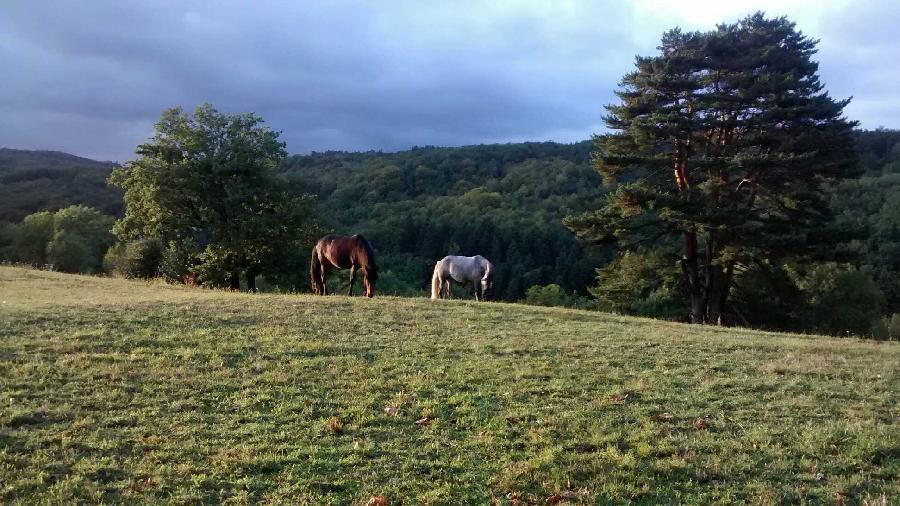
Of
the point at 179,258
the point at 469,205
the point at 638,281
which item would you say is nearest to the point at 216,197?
the point at 179,258

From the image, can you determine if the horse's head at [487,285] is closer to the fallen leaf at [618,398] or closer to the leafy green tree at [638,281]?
the leafy green tree at [638,281]

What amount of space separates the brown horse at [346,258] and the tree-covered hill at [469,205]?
1114 cm

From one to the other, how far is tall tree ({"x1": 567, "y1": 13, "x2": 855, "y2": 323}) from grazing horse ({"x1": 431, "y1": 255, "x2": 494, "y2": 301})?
6.72 m

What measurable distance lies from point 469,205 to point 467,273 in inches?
2963

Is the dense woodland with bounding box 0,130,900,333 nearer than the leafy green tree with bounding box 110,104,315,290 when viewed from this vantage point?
No

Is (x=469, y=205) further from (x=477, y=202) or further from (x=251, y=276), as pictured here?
(x=251, y=276)

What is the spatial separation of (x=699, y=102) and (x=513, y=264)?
47.2 m

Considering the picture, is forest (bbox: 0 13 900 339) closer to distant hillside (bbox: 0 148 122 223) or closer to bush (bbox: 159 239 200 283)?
bush (bbox: 159 239 200 283)

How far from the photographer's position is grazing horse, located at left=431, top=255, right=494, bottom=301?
65.5ft

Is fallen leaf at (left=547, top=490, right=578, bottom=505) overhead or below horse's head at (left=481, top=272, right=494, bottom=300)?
below

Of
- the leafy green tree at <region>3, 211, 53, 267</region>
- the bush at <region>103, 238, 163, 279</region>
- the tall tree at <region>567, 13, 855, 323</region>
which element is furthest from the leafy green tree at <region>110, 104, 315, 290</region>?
the leafy green tree at <region>3, 211, 53, 267</region>

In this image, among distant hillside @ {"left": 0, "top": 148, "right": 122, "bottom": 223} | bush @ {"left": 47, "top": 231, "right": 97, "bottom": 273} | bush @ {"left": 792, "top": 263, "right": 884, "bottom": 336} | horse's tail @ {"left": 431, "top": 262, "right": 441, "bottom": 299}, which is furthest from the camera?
distant hillside @ {"left": 0, "top": 148, "right": 122, "bottom": 223}

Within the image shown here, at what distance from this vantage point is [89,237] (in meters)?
58.4

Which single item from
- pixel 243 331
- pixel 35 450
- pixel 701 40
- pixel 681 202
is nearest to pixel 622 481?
pixel 35 450
